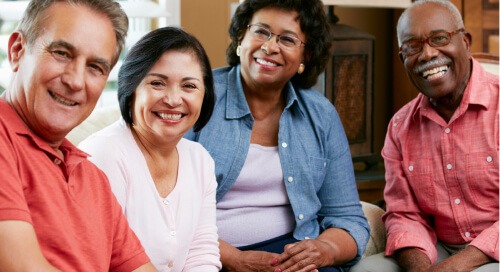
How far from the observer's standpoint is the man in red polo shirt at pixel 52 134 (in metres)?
1.47

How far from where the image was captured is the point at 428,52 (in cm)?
256

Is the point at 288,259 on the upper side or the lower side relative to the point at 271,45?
lower

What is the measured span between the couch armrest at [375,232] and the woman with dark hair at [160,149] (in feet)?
2.66

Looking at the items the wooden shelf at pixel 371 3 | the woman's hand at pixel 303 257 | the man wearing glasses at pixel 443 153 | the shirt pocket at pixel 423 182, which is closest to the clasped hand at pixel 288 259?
the woman's hand at pixel 303 257

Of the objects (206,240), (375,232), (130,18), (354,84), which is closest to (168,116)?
(206,240)

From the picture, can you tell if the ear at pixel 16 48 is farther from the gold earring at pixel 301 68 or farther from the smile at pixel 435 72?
the smile at pixel 435 72

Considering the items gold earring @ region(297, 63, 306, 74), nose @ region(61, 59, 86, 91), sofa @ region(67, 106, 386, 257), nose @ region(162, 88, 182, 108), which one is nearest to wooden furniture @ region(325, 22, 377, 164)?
sofa @ region(67, 106, 386, 257)

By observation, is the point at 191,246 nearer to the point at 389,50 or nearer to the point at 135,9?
the point at 135,9

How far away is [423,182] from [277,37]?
2.22 ft

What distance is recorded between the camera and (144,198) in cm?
204

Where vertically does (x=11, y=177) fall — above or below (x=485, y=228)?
above

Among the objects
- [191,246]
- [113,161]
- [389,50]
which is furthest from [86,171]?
[389,50]

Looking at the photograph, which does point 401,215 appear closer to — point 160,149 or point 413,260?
point 413,260

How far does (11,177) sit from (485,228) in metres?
1.62
